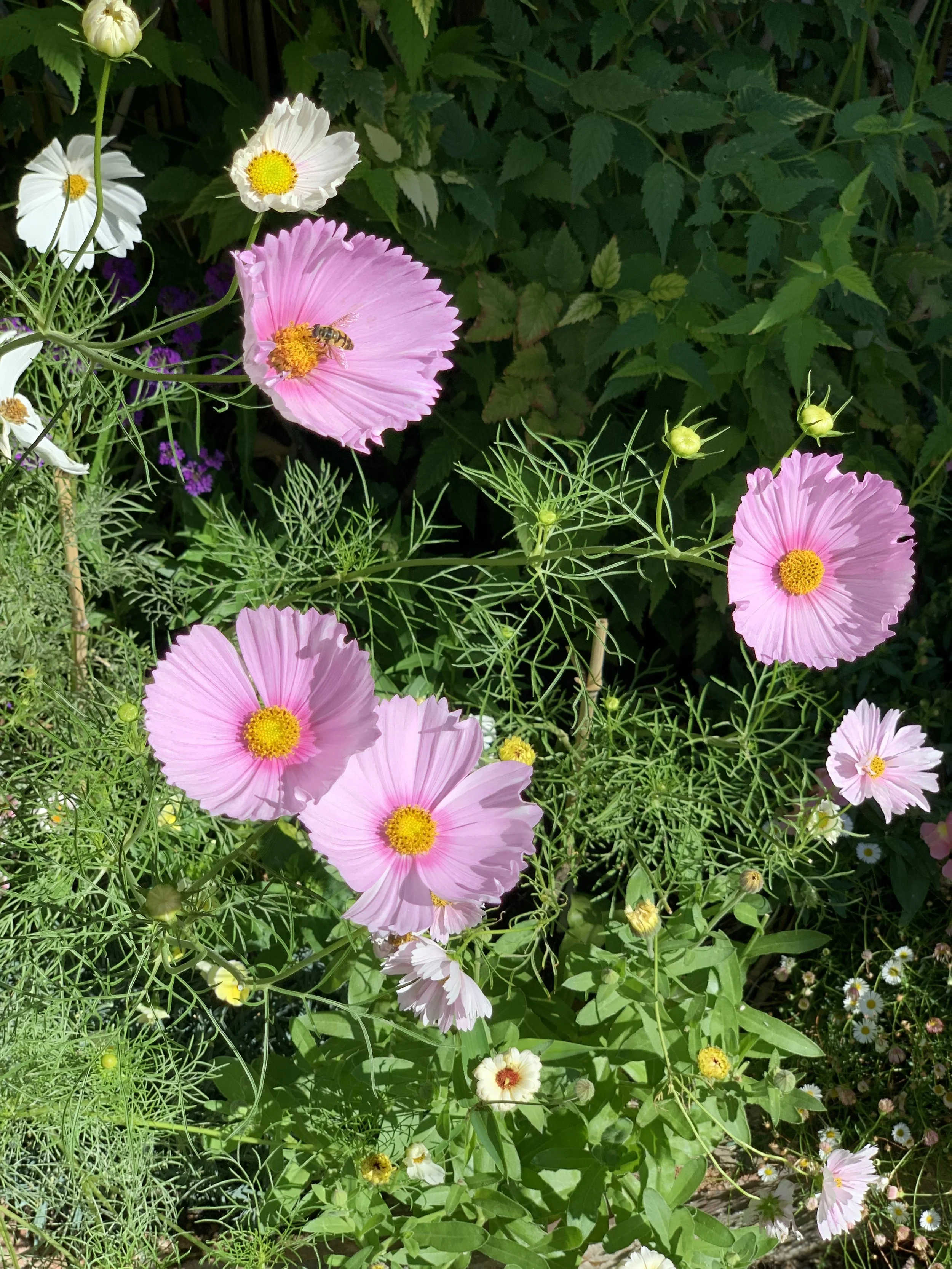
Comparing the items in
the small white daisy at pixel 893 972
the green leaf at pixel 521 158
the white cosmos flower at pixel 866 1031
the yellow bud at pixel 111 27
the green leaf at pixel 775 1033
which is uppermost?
the green leaf at pixel 521 158

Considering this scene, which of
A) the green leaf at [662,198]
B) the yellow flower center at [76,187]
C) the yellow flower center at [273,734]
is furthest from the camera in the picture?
the green leaf at [662,198]

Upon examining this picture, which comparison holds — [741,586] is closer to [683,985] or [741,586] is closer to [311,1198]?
[683,985]

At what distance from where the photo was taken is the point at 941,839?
147cm

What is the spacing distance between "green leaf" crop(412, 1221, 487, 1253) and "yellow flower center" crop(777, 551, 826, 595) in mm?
637

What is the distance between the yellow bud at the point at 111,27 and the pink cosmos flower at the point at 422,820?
0.42 meters

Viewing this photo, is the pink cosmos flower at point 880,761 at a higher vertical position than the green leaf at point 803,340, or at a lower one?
lower

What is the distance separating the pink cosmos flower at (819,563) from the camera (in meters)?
0.81

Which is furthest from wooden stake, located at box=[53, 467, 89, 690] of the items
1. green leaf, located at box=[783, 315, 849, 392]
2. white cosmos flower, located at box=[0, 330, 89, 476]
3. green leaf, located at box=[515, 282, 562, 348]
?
green leaf, located at box=[783, 315, 849, 392]

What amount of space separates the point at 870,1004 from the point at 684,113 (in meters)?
1.15

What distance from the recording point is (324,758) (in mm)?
674

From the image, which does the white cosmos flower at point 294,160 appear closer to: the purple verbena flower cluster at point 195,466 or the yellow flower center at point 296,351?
the yellow flower center at point 296,351

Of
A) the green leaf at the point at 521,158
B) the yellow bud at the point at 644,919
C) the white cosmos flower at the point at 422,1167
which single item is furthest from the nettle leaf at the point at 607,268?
the white cosmos flower at the point at 422,1167

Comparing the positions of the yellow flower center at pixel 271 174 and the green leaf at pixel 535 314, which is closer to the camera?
the yellow flower center at pixel 271 174

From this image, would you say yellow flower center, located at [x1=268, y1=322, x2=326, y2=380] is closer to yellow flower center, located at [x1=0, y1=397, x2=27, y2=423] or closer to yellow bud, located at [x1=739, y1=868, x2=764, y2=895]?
yellow flower center, located at [x1=0, y1=397, x2=27, y2=423]
